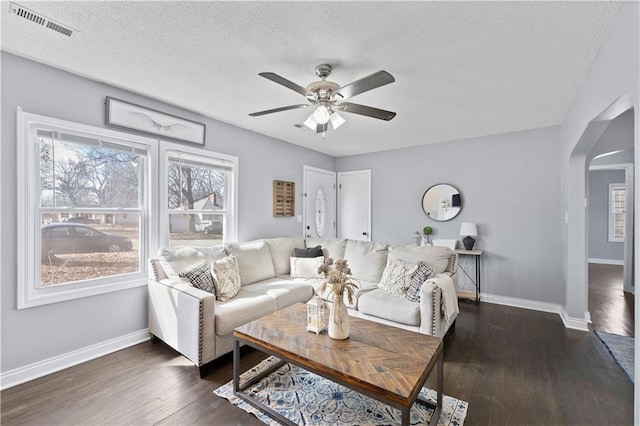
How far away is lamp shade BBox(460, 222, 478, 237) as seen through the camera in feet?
14.0

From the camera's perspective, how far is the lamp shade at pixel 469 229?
4256mm

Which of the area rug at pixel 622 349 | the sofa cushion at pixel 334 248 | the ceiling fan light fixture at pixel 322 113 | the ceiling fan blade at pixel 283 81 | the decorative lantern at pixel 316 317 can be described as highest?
the ceiling fan blade at pixel 283 81

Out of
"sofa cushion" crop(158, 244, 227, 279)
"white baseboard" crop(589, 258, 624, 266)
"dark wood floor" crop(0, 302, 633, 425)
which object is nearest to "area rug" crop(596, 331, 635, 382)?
"dark wood floor" crop(0, 302, 633, 425)

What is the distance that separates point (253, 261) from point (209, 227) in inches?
28.9

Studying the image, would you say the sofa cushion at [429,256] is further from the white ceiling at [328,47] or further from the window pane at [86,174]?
the window pane at [86,174]

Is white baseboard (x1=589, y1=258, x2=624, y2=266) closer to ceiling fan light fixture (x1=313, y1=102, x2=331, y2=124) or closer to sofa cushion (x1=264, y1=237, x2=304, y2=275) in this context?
sofa cushion (x1=264, y1=237, x2=304, y2=275)

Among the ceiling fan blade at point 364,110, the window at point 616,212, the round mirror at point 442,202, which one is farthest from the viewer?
the window at point 616,212

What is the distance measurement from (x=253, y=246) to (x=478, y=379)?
2697 millimetres

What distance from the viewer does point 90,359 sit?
257cm

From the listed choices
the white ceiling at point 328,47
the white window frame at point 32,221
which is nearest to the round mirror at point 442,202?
the white ceiling at point 328,47

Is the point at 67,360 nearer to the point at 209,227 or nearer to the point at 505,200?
the point at 209,227

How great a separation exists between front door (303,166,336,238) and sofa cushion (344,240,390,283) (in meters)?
1.61

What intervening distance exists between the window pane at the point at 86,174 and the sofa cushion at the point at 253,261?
120cm

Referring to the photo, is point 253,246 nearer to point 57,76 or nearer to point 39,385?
point 39,385
